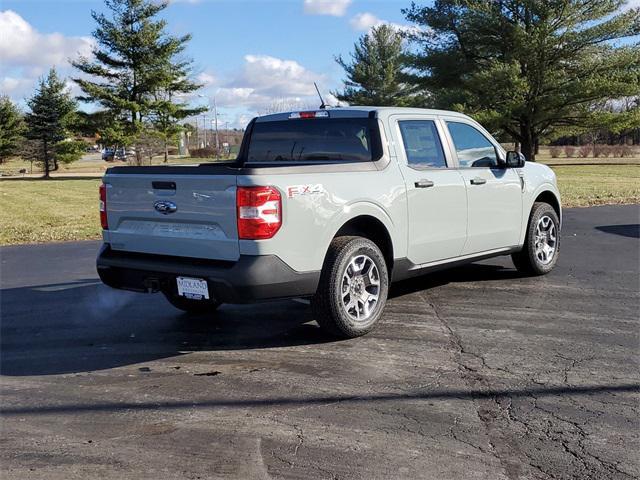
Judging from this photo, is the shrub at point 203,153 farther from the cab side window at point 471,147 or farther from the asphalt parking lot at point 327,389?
the asphalt parking lot at point 327,389

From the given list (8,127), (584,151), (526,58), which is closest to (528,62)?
(526,58)

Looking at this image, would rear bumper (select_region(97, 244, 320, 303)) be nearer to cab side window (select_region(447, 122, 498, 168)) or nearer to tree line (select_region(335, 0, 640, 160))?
cab side window (select_region(447, 122, 498, 168))

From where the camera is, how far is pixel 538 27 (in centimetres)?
3162

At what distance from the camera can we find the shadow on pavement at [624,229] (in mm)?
10422

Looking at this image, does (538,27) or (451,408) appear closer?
(451,408)

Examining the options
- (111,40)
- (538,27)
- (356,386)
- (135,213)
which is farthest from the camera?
(111,40)

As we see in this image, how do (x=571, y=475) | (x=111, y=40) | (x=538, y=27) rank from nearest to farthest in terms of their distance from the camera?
1. (x=571, y=475)
2. (x=538, y=27)
3. (x=111, y=40)

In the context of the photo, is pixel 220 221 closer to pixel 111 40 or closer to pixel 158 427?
pixel 158 427

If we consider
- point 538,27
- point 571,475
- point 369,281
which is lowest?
point 571,475

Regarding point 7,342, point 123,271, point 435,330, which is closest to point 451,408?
point 435,330

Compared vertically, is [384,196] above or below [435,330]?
above

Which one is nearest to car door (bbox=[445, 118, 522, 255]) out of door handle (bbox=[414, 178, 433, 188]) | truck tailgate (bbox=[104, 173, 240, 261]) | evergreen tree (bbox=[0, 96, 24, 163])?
door handle (bbox=[414, 178, 433, 188])

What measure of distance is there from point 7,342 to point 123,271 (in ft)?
3.72

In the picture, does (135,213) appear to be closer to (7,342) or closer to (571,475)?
(7,342)
